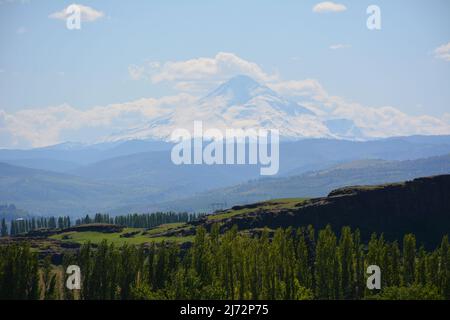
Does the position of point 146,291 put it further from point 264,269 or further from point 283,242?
point 283,242

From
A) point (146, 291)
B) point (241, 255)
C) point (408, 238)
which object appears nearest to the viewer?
point (146, 291)

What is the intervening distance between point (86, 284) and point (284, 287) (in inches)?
1853

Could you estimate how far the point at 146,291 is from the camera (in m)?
153

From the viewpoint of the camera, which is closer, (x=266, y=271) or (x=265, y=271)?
(x=266, y=271)

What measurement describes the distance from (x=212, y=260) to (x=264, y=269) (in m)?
13.9

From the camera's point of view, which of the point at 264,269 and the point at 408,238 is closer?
the point at 264,269
